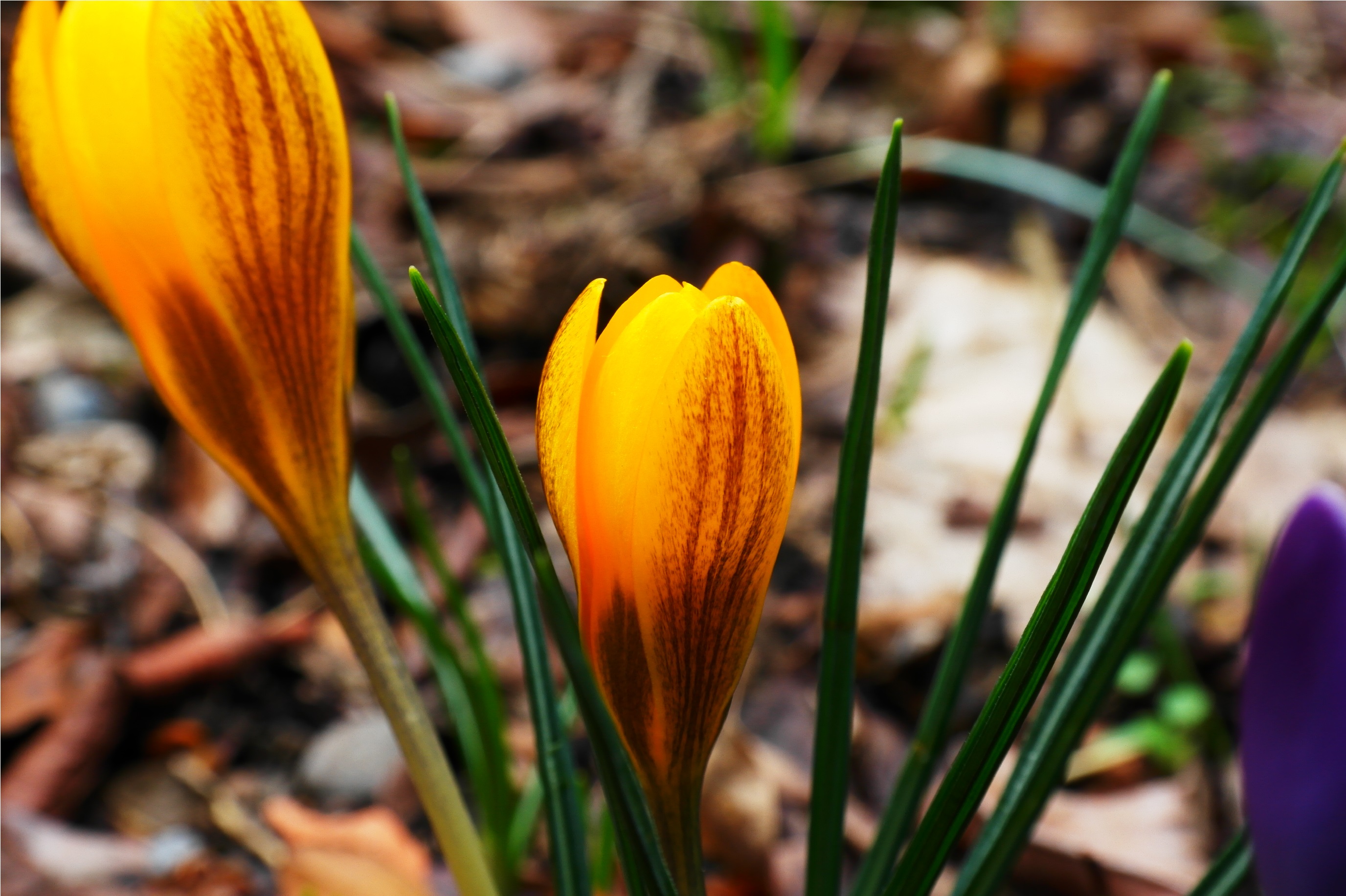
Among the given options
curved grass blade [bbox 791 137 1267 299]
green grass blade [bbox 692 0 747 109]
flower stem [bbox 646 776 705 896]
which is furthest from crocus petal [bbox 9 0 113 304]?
green grass blade [bbox 692 0 747 109]

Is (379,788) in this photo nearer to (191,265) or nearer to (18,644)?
(18,644)

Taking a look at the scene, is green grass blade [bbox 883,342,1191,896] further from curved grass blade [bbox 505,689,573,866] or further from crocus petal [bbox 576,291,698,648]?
curved grass blade [bbox 505,689,573,866]

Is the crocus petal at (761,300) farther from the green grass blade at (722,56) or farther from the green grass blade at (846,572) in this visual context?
the green grass blade at (722,56)

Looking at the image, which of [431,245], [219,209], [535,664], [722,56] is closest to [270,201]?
[219,209]

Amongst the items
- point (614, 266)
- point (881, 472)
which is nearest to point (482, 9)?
point (614, 266)

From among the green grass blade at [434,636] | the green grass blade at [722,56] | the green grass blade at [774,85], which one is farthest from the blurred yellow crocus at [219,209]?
the green grass blade at [722,56]
